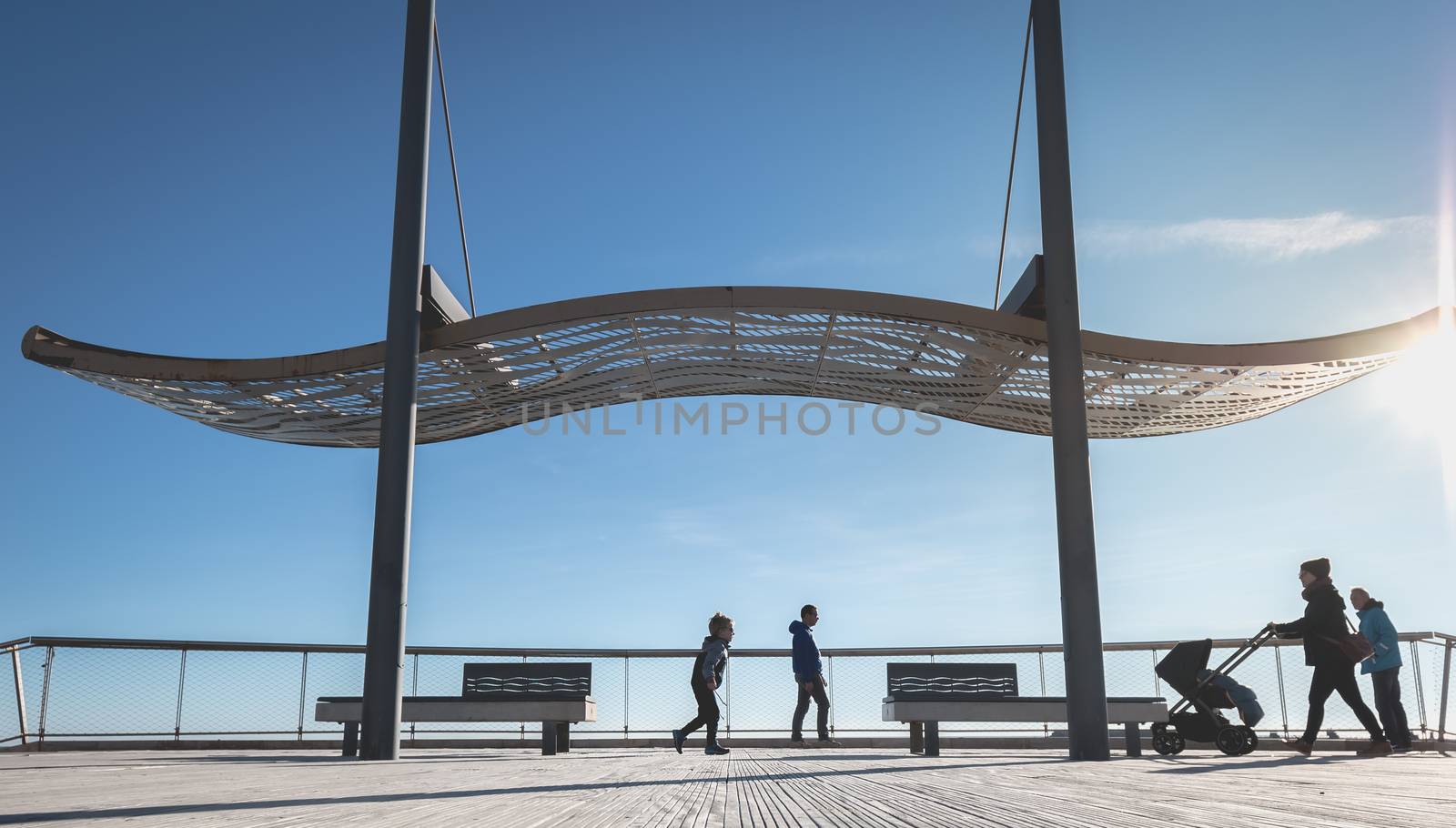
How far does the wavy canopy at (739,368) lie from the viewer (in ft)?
44.9

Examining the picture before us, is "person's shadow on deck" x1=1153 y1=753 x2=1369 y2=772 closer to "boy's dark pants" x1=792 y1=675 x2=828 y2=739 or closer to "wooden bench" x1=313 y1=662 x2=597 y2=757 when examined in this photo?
"wooden bench" x1=313 y1=662 x2=597 y2=757

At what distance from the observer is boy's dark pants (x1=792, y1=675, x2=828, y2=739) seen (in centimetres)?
1538

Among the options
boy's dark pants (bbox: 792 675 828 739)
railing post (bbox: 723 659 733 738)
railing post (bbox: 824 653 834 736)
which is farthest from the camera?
railing post (bbox: 723 659 733 738)

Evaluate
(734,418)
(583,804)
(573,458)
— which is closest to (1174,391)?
(734,418)

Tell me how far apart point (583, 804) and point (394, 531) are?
7.54 metres

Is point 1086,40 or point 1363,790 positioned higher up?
point 1086,40

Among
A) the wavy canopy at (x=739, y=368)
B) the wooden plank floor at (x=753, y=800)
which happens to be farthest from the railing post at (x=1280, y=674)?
the wooden plank floor at (x=753, y=800)

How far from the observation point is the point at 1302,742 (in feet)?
33.3

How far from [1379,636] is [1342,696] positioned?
1.94 m

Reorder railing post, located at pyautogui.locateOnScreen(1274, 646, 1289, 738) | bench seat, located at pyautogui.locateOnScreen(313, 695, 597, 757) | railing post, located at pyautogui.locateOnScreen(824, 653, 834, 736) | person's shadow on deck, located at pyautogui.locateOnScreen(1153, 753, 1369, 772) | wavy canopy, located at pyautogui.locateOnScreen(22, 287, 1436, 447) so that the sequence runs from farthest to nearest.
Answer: railing post, located at pyautogui.locateOnScreen(824, 653, 834, 736)
railing post, located at pyautogui.locateOnScreen(1274, 646, 1289, 738)
wavy canopy, located at pyautogui.locateOnScreen(22, 287, 1436, 447)
bench seat, located at pyautogui.locateOnScreen(313, 695, 597, 757)
person's shadow on deck, located at pyautogui.locateOnScreen(1153, 753, 1369, 772)

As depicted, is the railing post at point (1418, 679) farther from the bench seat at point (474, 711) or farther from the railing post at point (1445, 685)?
the bench seat at point (474, 711)

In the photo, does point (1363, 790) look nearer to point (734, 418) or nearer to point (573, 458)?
point (734, 418)

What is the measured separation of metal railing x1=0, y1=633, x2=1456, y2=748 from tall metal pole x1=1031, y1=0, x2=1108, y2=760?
4.88 metres

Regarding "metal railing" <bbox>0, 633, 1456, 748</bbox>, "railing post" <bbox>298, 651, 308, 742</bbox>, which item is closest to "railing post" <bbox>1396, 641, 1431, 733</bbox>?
"metal railing" <bbox>0, 633, 1456, 748</bbox>
